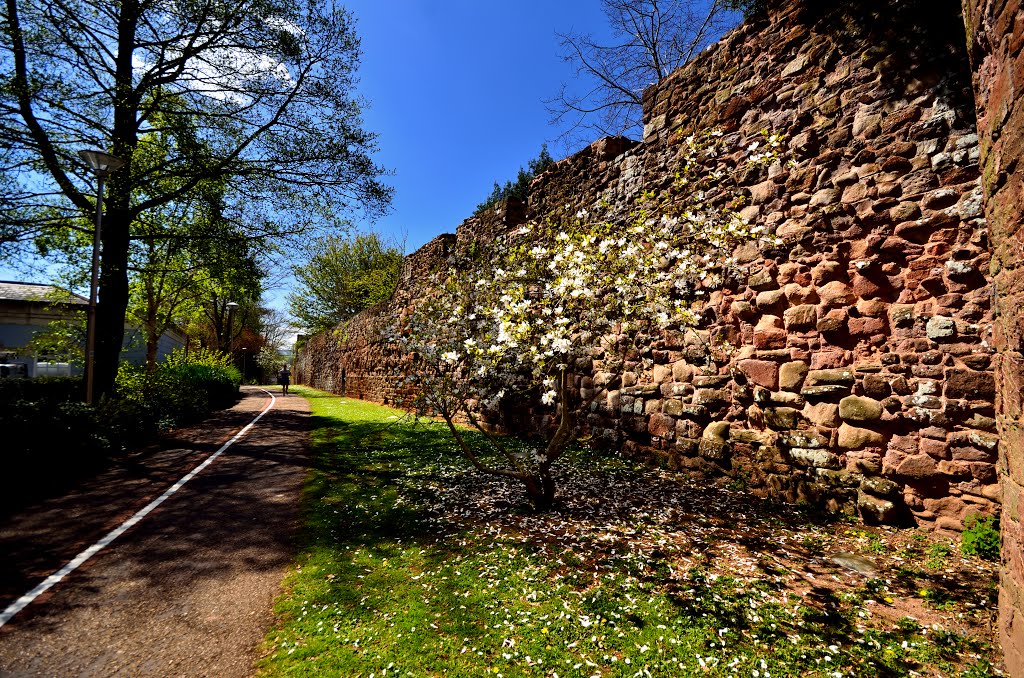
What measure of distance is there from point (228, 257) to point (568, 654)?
13.8 m

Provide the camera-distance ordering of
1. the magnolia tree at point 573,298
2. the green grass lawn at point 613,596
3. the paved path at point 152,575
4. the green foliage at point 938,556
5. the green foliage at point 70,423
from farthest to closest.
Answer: the green foliage at point 70,423 → the magnolia tree at point 573,298 → the green foliage at point 938,556 → the paved path at point 152,575 → the green grass lawn at point 613,596

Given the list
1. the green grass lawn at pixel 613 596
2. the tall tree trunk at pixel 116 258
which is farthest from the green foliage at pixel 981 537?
the tall tree trunk at pixel 116 258

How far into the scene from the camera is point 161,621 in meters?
3.31

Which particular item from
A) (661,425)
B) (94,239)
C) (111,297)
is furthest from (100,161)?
(661,425)

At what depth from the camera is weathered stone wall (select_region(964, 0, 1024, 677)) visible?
7.01ft

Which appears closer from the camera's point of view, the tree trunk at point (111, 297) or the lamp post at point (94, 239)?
the lamp post at point (94, 239)

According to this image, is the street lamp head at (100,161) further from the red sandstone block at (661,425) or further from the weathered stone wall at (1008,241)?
the weathered stone wall at (1008,241)

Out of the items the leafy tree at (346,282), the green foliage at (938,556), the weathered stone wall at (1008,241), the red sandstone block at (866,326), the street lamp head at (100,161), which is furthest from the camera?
the leafy tree at (346,282)

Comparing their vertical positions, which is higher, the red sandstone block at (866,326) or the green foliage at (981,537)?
the red sandstone block at (866,326)

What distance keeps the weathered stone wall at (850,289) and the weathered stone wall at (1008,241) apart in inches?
81.1

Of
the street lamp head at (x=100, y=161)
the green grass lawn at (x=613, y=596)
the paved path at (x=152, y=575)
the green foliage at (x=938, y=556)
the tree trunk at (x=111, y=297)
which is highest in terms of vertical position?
the street lamp head at (x=100, y=161)

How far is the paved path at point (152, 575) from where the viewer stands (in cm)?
293

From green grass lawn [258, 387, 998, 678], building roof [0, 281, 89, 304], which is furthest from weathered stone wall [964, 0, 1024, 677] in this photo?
building roof [0, 281, 89, 304]

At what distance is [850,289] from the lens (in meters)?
4.95
